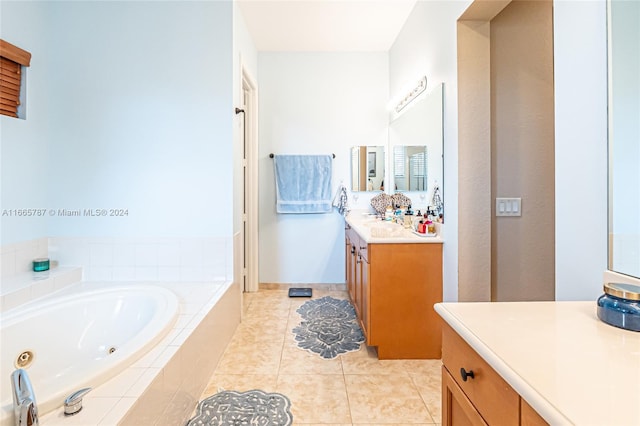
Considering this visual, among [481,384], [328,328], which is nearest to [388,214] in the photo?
[328,328]

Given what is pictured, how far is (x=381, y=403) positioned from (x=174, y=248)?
179cm

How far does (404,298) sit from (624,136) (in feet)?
4.90

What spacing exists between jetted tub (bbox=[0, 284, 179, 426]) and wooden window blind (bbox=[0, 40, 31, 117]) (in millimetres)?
1241

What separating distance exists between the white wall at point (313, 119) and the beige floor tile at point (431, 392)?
195 cm

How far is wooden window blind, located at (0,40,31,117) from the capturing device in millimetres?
2051

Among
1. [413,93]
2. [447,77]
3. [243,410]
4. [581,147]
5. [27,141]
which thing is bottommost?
[243,410]

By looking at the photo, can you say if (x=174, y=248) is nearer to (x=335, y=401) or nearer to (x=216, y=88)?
(x=216, y=88)

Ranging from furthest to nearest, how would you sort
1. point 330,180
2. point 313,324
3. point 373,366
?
point 330,180 < point 313,324 < point 373,366

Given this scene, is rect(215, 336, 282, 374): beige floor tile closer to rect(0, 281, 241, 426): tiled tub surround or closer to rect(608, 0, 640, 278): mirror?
rect(0, 281, 241, 426): tiled tub surround

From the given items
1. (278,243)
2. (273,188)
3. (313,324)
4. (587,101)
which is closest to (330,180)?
(273,188)

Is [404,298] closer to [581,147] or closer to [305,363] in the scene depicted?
[305,363]

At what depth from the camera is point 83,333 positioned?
6.35ft

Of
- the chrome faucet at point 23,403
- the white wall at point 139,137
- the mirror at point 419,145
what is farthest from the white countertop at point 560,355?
the white wall at point 139,137

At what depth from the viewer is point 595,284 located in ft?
3.60
